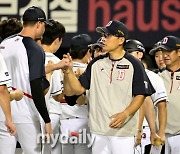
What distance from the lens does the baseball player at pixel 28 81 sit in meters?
5.08

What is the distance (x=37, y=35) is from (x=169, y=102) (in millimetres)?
1584

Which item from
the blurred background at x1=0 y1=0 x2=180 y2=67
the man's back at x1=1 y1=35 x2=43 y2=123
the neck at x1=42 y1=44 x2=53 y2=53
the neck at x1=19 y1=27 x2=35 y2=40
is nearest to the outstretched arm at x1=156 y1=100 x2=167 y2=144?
the neck at x1=42 y1=44 x2=53 y2=53

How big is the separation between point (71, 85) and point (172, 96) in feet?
4.47

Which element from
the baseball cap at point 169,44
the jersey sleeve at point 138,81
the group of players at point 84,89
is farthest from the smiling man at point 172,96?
the jersey sleeve at point 138,81

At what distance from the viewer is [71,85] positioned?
5.21m

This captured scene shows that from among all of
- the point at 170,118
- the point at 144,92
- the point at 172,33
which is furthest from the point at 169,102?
the point at 172,33

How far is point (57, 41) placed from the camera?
19.5 ft

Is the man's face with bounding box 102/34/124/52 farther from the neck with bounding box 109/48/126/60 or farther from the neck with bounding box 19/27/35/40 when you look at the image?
the neck with bounding box 19/27/35/40

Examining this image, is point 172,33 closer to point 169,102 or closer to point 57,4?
point 57,4

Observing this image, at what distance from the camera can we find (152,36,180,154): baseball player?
243 inches

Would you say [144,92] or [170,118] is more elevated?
[144,92]

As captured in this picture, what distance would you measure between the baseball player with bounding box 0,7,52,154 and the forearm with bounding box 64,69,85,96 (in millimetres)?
→ 172

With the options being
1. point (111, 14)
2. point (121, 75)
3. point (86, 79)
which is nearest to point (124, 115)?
point (121, 75)
